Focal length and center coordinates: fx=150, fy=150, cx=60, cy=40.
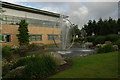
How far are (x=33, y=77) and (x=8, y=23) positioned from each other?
28.6 meters

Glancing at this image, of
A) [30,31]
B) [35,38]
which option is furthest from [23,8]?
[35,38]

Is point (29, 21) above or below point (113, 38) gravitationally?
above

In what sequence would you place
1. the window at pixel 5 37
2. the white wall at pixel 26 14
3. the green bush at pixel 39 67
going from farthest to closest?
the white wall at pixel 26 14, the window at pixel 5 37, the green bush at pixel 39 67

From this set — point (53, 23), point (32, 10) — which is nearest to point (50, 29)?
point (53, 23)

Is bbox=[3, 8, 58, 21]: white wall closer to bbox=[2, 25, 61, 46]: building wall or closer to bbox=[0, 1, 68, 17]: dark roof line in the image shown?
bbox=[0, 1, 68, 17]: dark roof line

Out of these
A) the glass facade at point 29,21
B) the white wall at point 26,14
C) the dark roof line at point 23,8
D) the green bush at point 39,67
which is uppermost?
the dark roof line at point 23,8

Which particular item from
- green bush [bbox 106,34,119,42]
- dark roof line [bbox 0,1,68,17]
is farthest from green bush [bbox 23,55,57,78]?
dark roof line [bbox 0,1,68,17]

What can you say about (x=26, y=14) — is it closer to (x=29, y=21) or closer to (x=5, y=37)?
(x=29, y=21)

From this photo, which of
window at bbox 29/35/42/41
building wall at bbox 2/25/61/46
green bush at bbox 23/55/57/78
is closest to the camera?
green bush at bbox 23/55/57/78

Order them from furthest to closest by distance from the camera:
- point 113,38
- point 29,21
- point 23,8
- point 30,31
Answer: point 29,21 → point 30,31 → point 23,8 → point 113,38

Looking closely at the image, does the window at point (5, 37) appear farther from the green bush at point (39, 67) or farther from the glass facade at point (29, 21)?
the green bush at point (39, 67)

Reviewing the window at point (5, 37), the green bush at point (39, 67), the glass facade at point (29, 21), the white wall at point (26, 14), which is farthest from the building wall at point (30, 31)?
the green bush at point (39, 67)

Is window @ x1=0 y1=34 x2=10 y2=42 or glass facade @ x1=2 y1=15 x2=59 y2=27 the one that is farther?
glass facade @ x1=2 y1=15 x2=59 y2=27

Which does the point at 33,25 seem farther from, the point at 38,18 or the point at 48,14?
the point at 48,14
